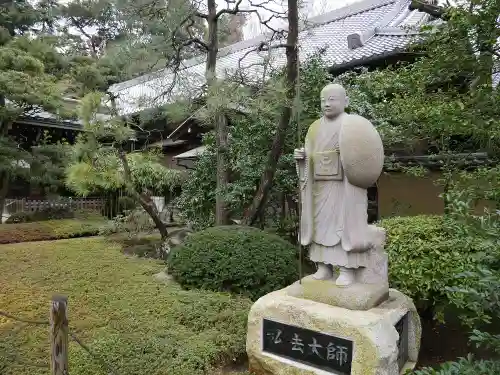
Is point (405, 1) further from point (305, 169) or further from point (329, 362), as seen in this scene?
point (329, 362)

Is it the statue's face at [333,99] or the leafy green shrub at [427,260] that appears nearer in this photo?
the statue's face at [333,99]

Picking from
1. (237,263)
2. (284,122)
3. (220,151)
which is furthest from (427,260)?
(220,151)

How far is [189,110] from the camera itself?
8969 mm

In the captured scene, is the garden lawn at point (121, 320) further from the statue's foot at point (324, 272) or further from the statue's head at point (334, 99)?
Answer: the statue's head at point (334, 99)

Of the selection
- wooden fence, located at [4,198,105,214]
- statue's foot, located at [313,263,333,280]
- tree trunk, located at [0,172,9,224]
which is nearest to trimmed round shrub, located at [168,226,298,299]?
statue's foot, located at [313,263,333,280]

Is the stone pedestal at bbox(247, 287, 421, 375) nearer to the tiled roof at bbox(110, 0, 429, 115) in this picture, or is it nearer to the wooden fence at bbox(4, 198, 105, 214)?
the tiled roof at bbox(110, 0, 429, 115)

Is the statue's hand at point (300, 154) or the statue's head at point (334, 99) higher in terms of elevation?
the statue's head at point (334, 99)

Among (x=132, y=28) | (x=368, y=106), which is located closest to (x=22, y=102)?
(x=132, y=28)

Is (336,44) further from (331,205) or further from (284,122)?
(331,205)

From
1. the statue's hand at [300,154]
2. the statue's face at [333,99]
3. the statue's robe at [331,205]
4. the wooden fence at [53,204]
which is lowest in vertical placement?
the wooden fence at [53,204]

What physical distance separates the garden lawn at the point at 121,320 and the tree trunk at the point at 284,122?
7.21ft

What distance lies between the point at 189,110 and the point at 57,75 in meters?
8.00

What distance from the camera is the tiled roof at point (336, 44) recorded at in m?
9.51

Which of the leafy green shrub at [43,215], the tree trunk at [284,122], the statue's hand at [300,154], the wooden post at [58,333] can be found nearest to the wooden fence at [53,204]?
the leafy green shrub at [43,215]
